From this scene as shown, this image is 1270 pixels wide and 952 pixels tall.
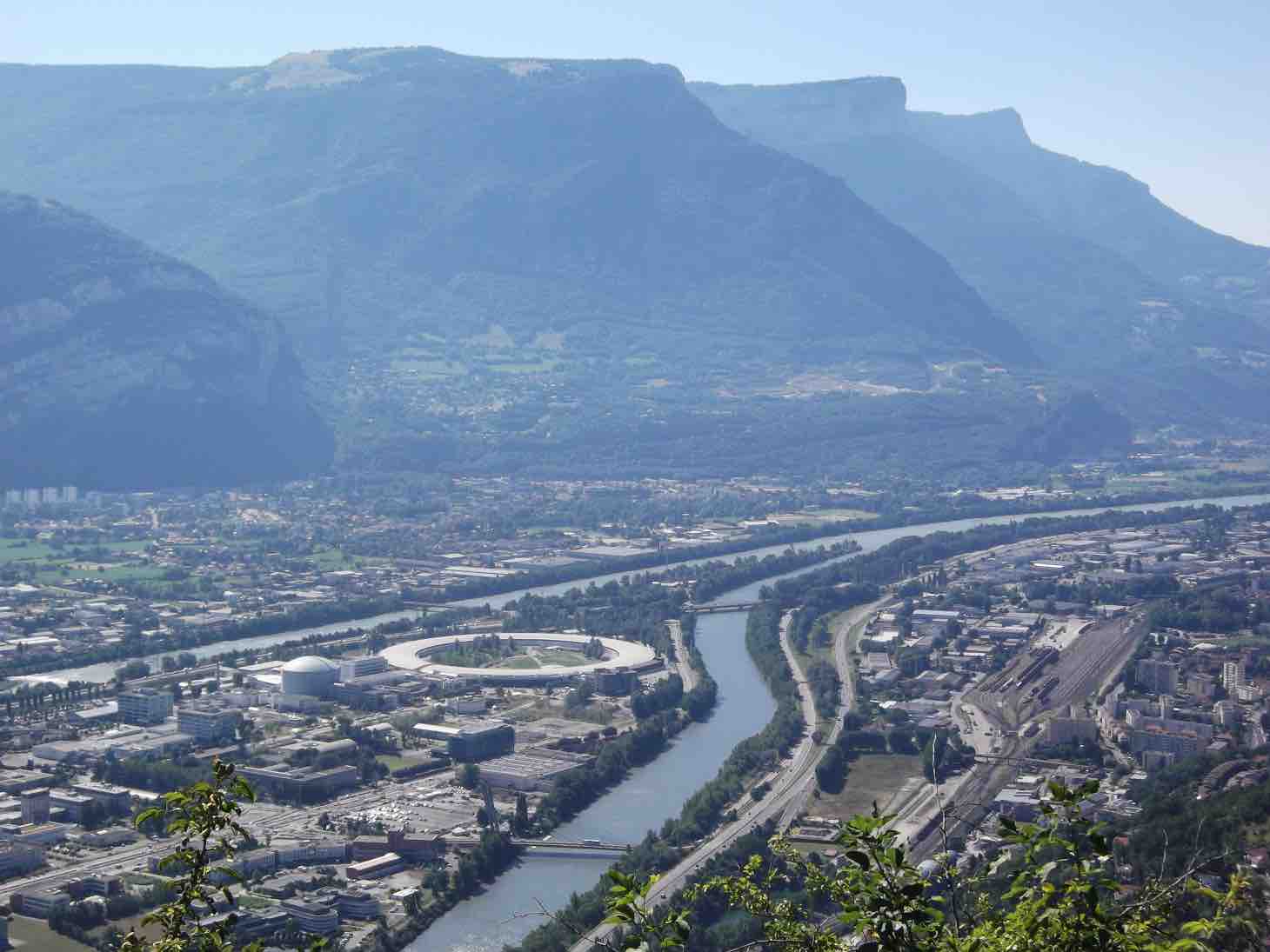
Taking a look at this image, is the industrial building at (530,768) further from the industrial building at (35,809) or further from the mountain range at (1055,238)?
the mountain range at (1055,238)

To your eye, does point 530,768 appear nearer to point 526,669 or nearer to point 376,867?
point 376,867

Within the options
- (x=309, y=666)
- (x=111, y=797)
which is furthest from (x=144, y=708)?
(x=111, y=797)

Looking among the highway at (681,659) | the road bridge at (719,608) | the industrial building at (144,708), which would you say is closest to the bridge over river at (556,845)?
the industrial building at (144,708)

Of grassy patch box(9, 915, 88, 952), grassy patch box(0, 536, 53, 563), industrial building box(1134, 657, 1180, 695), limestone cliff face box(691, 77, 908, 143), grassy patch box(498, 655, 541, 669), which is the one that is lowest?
grassy patch box(498, 655, 541, 669)

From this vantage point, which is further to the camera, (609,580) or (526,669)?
(609,580)

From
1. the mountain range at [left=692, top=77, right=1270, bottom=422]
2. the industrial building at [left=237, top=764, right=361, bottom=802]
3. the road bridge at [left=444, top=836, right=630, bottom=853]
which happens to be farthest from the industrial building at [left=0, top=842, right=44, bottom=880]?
the mountain range at [left=692, top=77, right=1270, bottom=422]

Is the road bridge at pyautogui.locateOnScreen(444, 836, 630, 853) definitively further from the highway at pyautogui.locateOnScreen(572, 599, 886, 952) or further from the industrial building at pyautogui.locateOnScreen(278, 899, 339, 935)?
the industrial building at pyautogui.locateOnScreen(278, 899, 339, 935)
